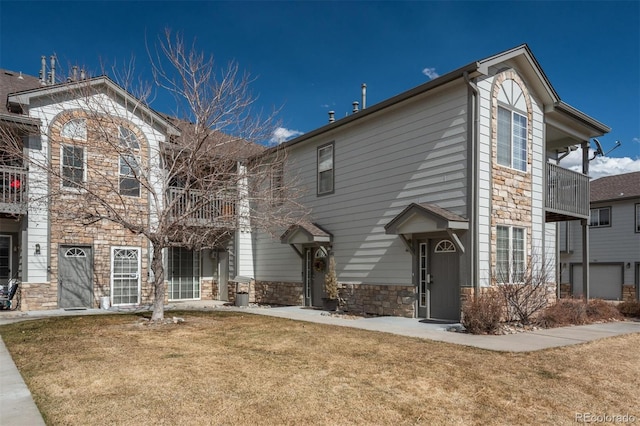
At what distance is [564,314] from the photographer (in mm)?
11641

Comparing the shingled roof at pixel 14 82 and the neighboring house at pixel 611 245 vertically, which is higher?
the shingled roof at pixel 14 82

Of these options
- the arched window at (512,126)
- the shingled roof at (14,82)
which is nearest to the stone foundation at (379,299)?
the arched window at (512,126)

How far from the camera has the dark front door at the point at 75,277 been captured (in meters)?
14.3

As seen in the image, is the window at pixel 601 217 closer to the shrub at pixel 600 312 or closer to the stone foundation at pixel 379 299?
the shrub at pixel 600 312

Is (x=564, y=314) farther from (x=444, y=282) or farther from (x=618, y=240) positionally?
(x=618, y=240)

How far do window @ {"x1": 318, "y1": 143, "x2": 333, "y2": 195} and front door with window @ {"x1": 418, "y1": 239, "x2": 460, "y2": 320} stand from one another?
4.25m

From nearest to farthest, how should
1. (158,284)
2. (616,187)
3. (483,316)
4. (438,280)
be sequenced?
(483,316)
(158,284)
(438,280)
(616,187)

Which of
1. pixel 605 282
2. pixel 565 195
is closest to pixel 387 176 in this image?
pixel 565 195

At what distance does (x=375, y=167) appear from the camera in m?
13.5

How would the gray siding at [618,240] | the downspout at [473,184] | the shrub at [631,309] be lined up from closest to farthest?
1. the downspout at [473,184]
2. the shrub at [631,309]
3. the gray siding at [618,240]

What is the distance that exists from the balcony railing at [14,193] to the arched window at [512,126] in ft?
40.7

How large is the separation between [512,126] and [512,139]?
0.33 m

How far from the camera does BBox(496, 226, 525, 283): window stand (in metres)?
11.4

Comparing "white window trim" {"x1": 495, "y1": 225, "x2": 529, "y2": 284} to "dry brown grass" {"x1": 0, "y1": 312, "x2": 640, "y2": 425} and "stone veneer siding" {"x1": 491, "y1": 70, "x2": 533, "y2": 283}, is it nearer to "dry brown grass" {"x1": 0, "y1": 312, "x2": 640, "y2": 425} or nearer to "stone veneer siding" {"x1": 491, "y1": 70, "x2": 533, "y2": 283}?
"stone veneer siding" {"x1": 491, "y1": 70, "x2": 533, "y2": 283}
